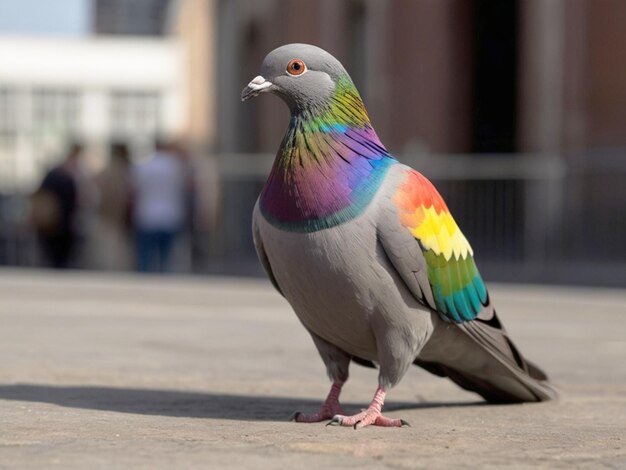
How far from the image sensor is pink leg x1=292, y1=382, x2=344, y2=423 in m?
5.29

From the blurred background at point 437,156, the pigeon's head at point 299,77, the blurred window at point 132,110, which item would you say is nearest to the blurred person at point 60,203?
the blurred background at point 437,156

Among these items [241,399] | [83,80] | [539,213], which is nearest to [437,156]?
[539,213]

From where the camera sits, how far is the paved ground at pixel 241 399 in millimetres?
4406

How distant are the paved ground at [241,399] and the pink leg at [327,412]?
0.08 m

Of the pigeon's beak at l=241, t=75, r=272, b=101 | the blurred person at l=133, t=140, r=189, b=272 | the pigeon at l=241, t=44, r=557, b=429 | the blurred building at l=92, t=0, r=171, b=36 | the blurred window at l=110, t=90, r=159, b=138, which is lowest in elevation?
the blurred window at l=110, t=90, r=159, b=138

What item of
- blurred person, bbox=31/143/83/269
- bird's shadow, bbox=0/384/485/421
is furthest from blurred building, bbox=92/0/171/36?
bird's shadow, bbox=0/384/485/421

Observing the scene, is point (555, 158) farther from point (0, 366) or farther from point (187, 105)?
point (187, 105)

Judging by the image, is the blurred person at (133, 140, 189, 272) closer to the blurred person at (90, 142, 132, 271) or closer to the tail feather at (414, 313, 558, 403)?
the blurred person at (90, 142, 132, 271)

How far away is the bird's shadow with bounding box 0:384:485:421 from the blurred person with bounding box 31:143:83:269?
10.6 metres

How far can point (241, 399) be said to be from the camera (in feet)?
20.2

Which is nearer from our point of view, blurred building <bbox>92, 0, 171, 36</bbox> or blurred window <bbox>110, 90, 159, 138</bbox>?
blurred window <bbox>110, 90, 159, 138</bbox>

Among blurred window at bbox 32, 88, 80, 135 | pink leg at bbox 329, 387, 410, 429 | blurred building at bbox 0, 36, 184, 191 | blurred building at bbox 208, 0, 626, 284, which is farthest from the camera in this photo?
blurred window at bbox 32, 88, 80, 135

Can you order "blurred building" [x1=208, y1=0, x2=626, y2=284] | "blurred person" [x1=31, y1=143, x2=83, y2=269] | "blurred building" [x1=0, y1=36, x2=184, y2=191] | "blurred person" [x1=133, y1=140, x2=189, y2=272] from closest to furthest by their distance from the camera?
"blurred person" [x1=133, y1=140, x2=189, y2=272] < "blurred person" [x1=31, y1=143, x2=83, y2=269] < "blurred building" [x1=208, y1=0, x2=626, y2=284] < "blurred building" [x1=0, y1=36, x2=184, y2=191]

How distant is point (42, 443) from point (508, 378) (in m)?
2.13
